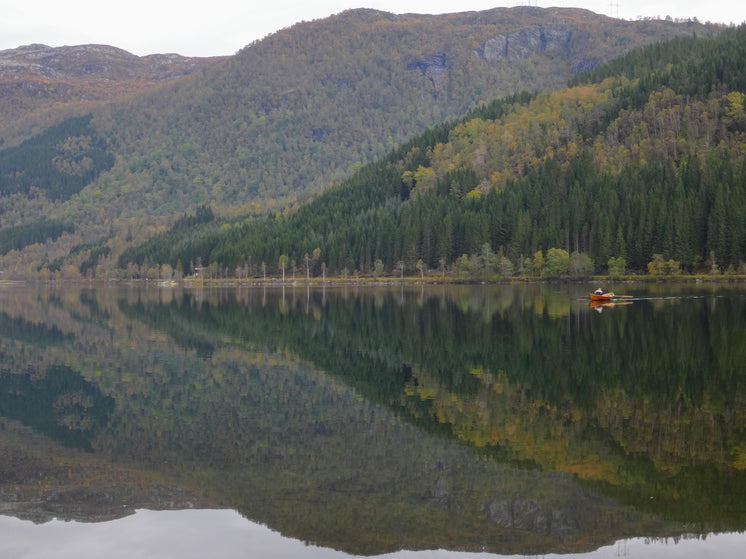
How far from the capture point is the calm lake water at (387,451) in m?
16.0

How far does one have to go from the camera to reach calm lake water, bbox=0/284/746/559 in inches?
629

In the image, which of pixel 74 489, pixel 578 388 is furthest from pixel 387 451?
pixel 578 388

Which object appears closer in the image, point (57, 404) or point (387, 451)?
point (387, 451)

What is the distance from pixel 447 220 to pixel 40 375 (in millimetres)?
132368

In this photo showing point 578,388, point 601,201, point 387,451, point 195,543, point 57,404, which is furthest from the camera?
point 601,201

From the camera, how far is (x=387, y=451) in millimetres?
21391

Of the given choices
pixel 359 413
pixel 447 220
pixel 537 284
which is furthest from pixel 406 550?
pixel 447 220

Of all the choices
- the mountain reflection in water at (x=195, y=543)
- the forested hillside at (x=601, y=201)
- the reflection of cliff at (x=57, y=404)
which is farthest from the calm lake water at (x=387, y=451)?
the forested hillside at (x=601, y=201)

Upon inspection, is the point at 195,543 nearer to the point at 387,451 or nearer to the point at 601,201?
the point at 387,451

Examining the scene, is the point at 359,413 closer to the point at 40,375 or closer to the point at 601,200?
the point at 40,375

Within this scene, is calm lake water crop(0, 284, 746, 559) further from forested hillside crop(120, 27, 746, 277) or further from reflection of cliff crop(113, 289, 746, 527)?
forested hillside crop(120, 27, 746, 277)

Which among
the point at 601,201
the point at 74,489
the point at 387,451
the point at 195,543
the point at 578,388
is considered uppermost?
the point at 601,201

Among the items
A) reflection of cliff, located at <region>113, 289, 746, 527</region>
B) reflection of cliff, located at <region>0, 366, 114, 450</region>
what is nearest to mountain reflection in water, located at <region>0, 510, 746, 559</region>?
reflection of cliff, located at <region>113, 289, 746, 527</region>

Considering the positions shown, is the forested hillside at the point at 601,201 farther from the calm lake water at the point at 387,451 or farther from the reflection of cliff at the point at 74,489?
the reflection of cliff at the point at 74,489
